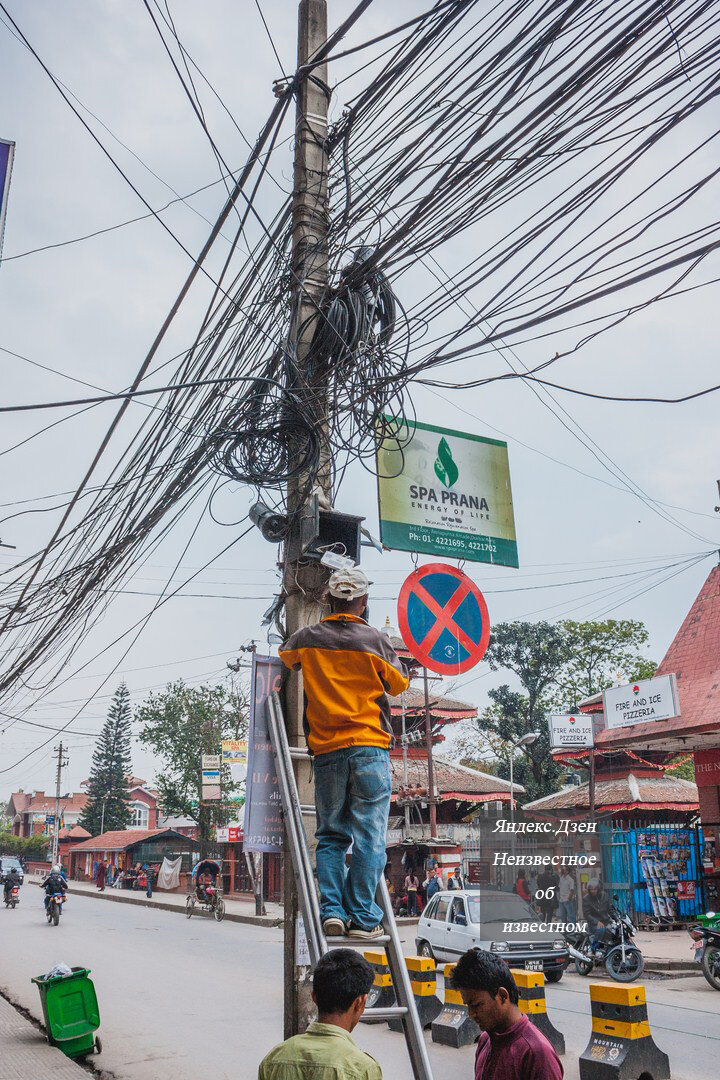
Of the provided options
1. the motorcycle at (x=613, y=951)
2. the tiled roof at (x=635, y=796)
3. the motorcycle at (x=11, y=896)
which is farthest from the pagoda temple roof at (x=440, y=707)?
the motorcycle at (x=613, y=951)

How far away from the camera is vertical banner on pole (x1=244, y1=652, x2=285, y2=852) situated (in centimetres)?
507

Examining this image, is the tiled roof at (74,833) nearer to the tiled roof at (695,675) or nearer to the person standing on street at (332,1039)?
the tiled roof at (695,675)

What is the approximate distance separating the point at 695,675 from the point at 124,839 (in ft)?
139

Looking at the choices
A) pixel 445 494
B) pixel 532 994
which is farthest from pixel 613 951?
pixel 445 494

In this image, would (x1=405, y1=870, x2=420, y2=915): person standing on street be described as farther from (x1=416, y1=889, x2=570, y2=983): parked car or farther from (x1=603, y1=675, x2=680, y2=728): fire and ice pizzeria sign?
(x1=416, y1=889, x2=570, y2=983): parked car

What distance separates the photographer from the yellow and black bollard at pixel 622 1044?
7.25 meters

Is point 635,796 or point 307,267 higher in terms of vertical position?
point 307,267

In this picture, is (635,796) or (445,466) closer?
(445,466)

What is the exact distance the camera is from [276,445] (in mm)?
6254

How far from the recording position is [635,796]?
25375mm

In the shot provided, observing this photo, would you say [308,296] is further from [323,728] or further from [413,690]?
[413,690]

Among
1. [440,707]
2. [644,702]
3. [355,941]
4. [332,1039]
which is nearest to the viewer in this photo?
[332,1039]

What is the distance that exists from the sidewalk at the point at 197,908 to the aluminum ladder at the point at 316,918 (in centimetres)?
2115

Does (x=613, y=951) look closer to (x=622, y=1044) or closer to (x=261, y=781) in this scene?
(x=622, y=1044)
